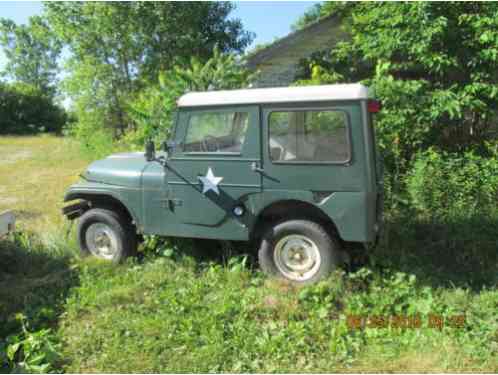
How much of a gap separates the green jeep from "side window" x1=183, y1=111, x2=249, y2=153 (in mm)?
10

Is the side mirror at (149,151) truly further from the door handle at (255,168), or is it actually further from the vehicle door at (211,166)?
the door handle at (255,168)

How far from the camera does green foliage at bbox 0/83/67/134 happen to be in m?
29.4

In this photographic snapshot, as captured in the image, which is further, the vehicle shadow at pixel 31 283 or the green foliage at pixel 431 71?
the green foliage at pixel 431 71

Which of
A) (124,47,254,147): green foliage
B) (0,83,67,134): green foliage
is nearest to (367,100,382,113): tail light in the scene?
(124,47,254,147): green foliage

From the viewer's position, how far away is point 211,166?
4348 millimetres

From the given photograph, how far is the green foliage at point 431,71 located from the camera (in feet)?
20.3

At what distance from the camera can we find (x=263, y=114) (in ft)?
13.6

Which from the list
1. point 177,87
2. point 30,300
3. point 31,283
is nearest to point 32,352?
point 30,300

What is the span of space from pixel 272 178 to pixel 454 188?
Answer: 2.99 meters

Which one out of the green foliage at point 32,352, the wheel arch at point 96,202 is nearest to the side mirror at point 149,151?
the wheel arch at point 96,202

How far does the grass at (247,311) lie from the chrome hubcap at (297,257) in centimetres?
17

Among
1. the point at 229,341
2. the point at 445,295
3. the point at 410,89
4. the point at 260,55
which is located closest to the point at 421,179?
the point at 410,89
